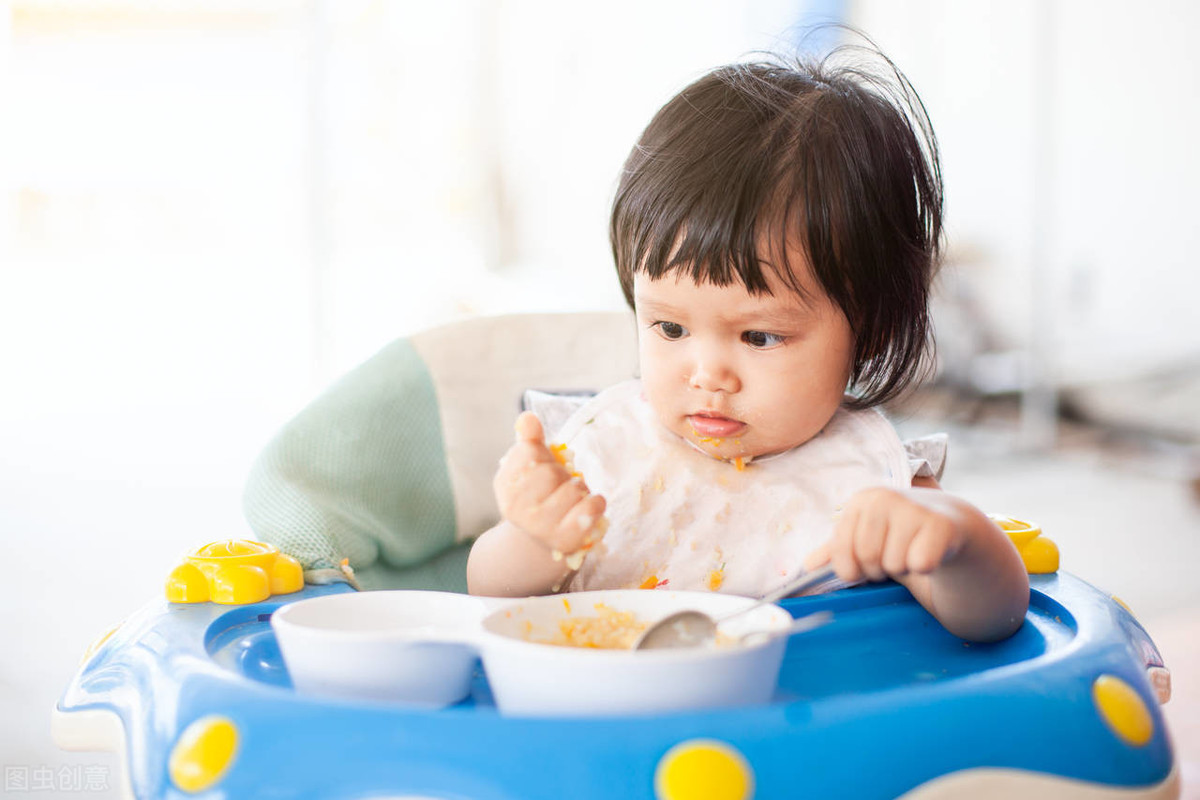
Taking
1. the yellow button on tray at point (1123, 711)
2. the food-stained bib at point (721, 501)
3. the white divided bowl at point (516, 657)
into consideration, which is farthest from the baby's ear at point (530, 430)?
the yellow button on tray at point (1123, 711)

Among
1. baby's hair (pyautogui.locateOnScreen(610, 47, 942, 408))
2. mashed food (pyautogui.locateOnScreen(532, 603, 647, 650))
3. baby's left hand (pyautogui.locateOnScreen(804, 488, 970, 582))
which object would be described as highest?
baby's hair (pyautogui.locateOnScreen(610, 47, 942, 408))

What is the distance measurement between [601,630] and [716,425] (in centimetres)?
23

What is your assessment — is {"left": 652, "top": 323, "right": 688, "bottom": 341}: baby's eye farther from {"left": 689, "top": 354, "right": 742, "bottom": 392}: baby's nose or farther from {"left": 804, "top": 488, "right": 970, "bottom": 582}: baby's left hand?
{"left": 804, "top": 488, "right": 970, "bottom": 582}: baby's left hand

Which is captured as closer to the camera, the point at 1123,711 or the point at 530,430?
the point at 1123,711

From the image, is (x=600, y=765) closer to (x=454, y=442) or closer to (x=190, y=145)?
(x=454, y=442)

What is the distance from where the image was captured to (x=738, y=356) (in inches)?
31.6

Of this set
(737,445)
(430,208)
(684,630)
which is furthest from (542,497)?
(430,208)

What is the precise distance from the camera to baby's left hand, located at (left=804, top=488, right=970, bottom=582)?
63 cm

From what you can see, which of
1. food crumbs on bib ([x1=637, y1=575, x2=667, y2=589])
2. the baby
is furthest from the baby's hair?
food crumbs on bib ([x1=637, y1=575, x2=667, y2=589])

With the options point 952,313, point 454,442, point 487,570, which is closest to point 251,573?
point 487,570

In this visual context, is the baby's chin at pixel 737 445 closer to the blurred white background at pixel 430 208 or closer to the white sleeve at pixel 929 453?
the white sleeve at pixel 929 453

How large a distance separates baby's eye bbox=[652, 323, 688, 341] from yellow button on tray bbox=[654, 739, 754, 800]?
14.9 inches

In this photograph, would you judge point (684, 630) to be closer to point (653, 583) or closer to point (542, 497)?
point (542, 497)

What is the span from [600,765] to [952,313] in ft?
10.9
